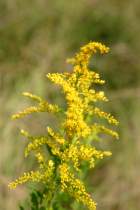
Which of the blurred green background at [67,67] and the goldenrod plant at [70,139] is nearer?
the goldenrod plant at [70,139]

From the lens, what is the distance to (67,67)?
8336 mm

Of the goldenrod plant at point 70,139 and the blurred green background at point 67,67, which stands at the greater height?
the blurred green background at point 67,67

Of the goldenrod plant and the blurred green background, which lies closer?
the goldenrod plant

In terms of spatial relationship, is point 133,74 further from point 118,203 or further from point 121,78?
point 118,203

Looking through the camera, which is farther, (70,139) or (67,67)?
(67,67)

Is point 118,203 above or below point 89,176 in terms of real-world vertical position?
below

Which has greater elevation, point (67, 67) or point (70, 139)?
point (67, 67)

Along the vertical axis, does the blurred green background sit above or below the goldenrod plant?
above

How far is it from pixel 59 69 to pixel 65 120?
220 inches

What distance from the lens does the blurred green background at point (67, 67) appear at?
6.91m

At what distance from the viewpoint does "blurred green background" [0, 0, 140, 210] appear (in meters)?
6.91

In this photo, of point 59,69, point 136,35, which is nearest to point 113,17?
point 136,35

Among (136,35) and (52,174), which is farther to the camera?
(136,35)

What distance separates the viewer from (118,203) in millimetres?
7148
